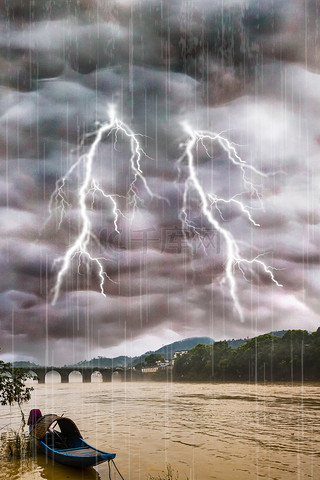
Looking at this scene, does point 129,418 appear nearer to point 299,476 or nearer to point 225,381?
point 299,476

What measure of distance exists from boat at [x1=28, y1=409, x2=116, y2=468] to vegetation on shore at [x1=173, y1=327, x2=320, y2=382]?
166 feet

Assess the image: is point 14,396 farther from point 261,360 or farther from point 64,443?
point 261,360

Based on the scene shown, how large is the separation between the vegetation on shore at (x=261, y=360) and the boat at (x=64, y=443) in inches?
1993

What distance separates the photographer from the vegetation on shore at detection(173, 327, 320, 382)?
61.6m

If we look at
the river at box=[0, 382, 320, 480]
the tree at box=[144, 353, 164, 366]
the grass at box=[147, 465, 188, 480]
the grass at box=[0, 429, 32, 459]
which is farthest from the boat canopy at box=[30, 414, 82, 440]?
the tree at box=[144, 353, 164, 366]

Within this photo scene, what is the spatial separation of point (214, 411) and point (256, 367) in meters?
42.0

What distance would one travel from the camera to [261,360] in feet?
231

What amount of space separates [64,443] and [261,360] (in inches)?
2359

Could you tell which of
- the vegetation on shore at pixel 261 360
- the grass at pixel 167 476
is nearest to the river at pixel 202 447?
the grass at pixel 167 476

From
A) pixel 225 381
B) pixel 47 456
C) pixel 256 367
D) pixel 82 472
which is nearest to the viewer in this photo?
pixel 82 472

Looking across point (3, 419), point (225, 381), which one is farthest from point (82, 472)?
point (225, 381)

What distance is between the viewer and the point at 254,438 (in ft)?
61.3

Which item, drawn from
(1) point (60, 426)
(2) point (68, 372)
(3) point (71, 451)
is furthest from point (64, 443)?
(2) point (68, 372)

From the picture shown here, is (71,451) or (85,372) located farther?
(85,372)
